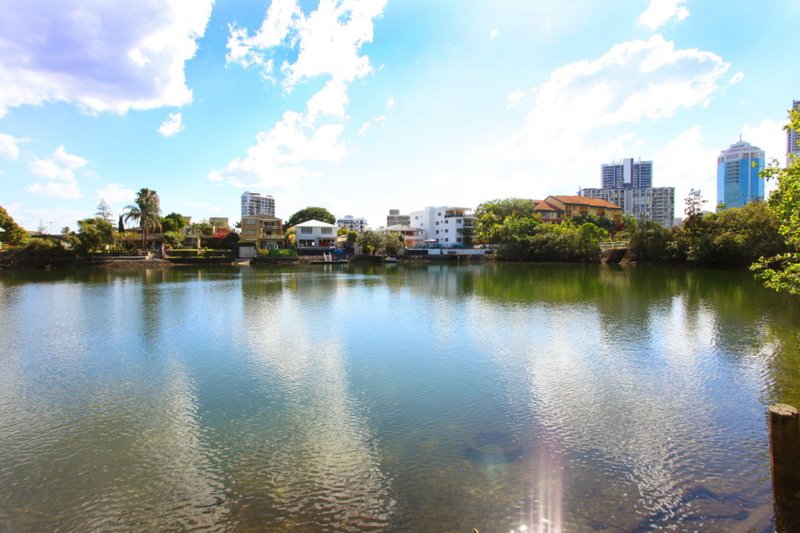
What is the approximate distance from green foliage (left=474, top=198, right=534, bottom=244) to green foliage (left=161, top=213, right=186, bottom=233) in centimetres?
6125

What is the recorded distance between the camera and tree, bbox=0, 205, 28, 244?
6669 centimetres

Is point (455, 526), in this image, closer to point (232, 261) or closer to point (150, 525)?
point (150, 525)

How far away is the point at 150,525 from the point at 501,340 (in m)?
14.6

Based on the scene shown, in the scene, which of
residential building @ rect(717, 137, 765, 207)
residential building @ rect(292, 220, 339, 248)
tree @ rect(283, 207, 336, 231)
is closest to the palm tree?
residential building @ rect(292, 220, 339, 248)

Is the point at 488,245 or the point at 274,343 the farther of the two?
the point at 488,245

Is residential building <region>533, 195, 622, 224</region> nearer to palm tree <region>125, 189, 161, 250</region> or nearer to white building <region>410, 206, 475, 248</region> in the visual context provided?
white building <region>410, 206, 475, 248</region>

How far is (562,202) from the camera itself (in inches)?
4198

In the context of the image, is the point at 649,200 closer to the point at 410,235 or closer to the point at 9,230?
the point at 410,235

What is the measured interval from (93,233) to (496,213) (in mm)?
72541

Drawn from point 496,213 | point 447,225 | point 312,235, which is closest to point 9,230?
point 312,235

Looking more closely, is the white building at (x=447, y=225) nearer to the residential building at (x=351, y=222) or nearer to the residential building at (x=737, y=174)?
the residential building at (x=351, y=222)

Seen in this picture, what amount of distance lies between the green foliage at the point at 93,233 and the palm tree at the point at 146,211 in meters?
4.20

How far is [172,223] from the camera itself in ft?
305

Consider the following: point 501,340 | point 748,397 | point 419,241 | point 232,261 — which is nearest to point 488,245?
point 419,241
